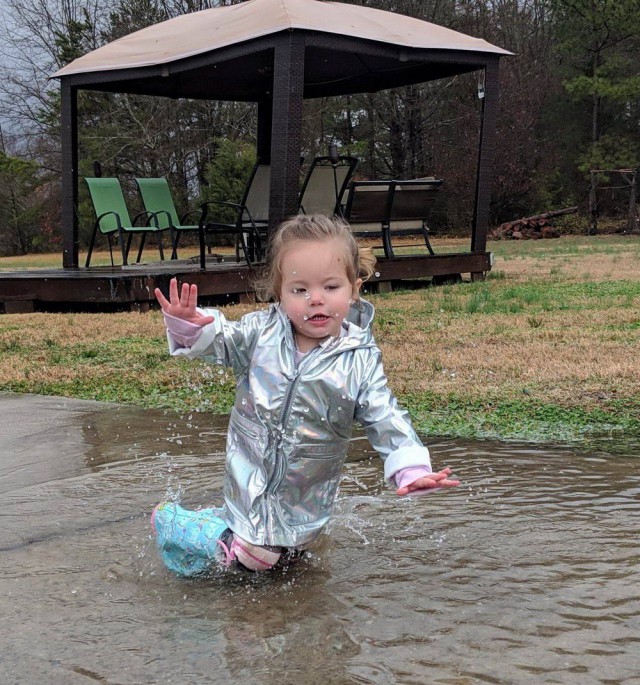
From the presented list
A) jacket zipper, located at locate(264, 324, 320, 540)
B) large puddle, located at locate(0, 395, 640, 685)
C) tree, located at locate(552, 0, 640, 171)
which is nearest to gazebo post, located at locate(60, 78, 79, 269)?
large puddle, located at locate(0, 395, 640, 685)

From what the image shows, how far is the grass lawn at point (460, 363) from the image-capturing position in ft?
14.0

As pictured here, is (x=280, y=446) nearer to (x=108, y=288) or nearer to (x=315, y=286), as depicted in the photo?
(x=315, y=286)

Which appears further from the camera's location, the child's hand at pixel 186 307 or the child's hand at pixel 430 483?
the child's hand at pixel 186 307

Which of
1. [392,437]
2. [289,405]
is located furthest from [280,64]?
[392,437]

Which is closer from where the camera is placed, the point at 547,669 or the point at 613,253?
the point at 547,669

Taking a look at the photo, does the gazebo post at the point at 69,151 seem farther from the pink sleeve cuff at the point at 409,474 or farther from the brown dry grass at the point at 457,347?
the pink sleeve cuff at the point at 409,474

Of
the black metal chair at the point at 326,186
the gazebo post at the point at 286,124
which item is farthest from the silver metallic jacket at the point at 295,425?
the black metal chair at the point at 326,186

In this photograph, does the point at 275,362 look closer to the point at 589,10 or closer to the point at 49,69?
the point at 589,10

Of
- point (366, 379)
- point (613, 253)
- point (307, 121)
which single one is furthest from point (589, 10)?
point (366, 379)

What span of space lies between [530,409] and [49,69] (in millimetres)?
31007

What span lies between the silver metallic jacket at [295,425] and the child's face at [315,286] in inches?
2.5

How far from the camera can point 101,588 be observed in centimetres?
242

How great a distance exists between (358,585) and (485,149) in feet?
31.4

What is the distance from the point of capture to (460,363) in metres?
5.36
